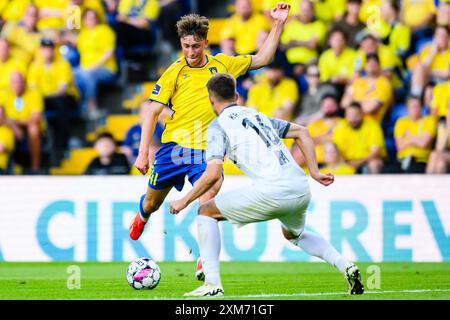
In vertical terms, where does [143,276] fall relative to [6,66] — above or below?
below

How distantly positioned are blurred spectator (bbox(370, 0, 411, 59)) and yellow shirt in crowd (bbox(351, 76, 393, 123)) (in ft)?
1.99

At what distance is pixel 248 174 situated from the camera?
7.81m

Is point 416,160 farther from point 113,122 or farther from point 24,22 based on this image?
point 24,22

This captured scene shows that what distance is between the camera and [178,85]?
9.69 meters

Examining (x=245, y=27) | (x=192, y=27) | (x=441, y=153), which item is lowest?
(x=441, y=153)

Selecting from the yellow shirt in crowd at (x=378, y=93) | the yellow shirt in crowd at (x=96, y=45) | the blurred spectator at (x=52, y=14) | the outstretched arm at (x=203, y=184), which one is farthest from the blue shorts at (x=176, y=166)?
the blurred spectator at (x=52, y=14)

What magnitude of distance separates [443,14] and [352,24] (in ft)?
4.36

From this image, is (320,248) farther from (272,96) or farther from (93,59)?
(93,59)

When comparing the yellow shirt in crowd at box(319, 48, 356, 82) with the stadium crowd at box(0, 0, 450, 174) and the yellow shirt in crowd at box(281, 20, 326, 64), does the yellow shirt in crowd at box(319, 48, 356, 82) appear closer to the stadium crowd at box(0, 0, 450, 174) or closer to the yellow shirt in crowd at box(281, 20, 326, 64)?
the stadium crowd at box(0, 0, 450, 174)

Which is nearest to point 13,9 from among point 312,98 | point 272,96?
point 272,96

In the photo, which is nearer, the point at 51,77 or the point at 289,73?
the point at 289,73

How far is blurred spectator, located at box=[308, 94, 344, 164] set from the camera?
553 inches

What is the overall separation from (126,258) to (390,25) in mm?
5208
